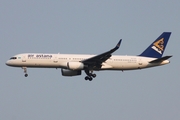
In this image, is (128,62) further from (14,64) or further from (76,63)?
(14,64)

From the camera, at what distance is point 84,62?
6072 cm

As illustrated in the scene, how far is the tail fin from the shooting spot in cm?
6506

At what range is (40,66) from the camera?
200 ft

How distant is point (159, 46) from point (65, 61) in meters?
14.0

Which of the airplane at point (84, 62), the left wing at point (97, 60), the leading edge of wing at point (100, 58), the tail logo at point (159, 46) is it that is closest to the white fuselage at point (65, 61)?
the airplane at point (84, 62)

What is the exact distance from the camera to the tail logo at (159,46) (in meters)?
65.6

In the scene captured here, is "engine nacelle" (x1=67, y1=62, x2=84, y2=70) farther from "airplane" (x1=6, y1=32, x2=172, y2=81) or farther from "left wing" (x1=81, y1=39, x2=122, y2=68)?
"left wing" (x1=81, y1=39, x2=122, y2=68)

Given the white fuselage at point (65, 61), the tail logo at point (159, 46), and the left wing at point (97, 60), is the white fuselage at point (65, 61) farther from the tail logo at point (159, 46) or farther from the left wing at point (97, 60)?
the tail logo at point (159, 46)

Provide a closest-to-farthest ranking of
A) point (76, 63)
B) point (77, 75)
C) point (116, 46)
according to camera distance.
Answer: point (116, 46)
point (76, 63)
point (77, 75)

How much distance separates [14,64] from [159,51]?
2008cm

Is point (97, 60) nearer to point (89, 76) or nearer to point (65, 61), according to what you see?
point (89, 76)

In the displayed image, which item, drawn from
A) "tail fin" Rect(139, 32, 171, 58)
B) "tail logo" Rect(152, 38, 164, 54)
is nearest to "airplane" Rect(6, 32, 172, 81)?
"tail fin" Rect(139, 32, 171, 58)

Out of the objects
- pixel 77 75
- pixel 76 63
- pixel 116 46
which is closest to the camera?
pixel 116 46

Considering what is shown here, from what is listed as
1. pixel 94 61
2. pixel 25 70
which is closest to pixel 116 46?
pixel 94 61
